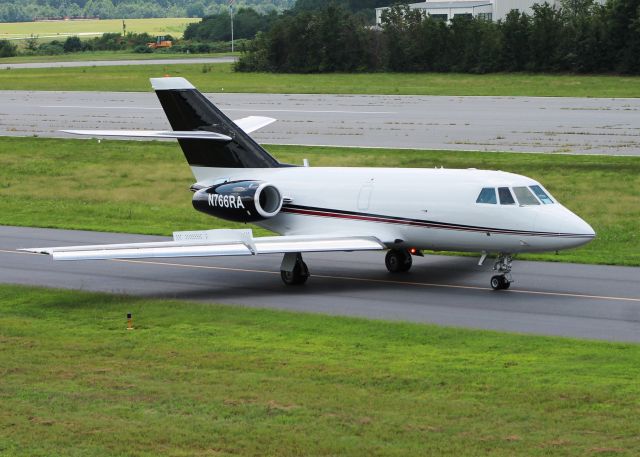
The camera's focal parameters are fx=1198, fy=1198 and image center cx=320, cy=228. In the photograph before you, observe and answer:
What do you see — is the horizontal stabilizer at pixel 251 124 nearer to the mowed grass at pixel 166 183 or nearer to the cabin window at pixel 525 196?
the mowed grass at pixel 166 183

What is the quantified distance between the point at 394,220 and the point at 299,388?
10558mm

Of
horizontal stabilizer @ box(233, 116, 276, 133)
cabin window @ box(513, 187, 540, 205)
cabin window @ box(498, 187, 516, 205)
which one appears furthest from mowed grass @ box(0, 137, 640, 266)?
cabin window @ box(498, 187, 516, 205)

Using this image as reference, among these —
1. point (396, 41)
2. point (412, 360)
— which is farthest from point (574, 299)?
point (396, 41)

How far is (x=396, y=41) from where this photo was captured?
94188 millimetres

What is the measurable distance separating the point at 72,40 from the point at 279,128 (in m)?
100

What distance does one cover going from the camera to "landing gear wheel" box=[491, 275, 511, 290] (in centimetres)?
2773

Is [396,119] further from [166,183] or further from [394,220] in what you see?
[394,220]

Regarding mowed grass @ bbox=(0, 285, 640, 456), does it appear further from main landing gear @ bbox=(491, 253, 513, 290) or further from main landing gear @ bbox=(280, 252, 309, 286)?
main landing gear @ bbox=(491, 253, 513, 290)

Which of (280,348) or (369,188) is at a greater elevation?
(369,188)

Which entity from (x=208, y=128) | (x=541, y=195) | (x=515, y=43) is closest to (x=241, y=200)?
(x=208, y=128)

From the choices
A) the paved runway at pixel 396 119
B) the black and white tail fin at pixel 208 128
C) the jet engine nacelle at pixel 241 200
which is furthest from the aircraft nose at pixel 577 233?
the paved runway at pixel 396 119

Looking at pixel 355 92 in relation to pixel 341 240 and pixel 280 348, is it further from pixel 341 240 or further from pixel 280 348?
pixel 280 348

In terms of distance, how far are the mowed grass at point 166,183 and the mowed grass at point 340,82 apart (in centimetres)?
2609

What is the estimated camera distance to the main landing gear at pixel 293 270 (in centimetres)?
2895
